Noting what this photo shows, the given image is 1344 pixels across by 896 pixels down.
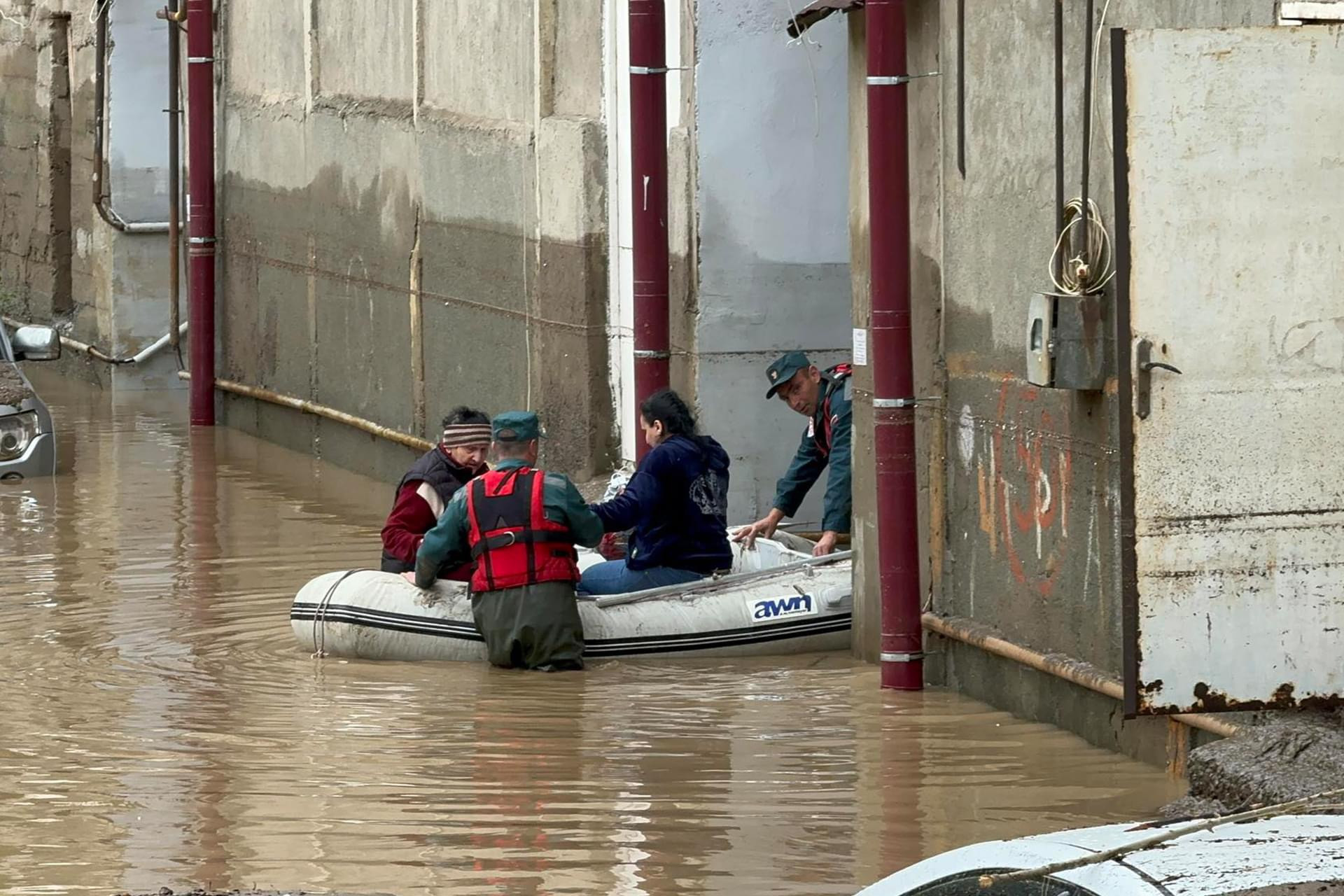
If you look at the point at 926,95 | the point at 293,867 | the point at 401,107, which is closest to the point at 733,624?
the point at 926,95

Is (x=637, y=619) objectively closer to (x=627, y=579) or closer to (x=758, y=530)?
(x=627, y=579)

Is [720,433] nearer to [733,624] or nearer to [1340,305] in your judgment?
[733,624]

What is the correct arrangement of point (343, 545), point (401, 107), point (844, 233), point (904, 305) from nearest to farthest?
point (904, 305), point (844, 233), point (343, 545), point (401, 107)

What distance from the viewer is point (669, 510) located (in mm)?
10898

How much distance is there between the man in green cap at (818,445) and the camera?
1121 cm

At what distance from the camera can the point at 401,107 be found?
16891 millimetres

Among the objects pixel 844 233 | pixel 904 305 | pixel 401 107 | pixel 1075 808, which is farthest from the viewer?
pixel 401 107

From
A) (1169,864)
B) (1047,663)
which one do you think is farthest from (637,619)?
(1169,864)

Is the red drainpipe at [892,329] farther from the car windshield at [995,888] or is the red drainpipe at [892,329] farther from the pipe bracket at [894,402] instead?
the car windshield at [995,888]

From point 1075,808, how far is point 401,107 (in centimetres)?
1034

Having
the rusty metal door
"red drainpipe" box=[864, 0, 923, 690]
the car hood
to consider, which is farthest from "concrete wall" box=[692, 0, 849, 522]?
the car hood

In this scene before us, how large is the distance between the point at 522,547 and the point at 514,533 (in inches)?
2.8

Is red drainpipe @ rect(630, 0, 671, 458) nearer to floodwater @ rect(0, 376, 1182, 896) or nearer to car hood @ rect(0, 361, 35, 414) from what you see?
floodwater @ rect(0, 376, 1182, 896)

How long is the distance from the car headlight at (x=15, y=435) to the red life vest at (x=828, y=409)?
24.5 ft
